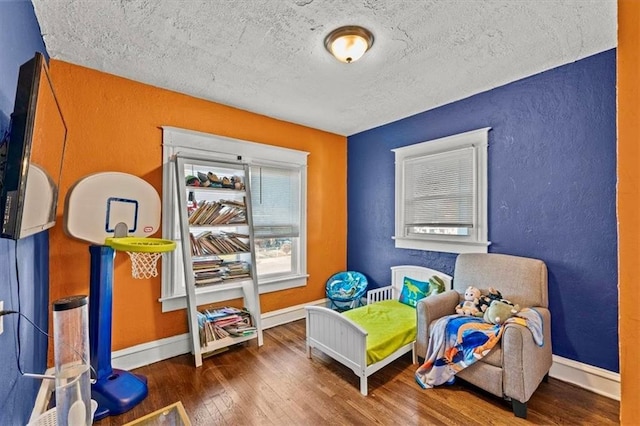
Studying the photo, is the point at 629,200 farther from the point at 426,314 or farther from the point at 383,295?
the point at 383,295

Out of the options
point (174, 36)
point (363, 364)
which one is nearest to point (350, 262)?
point (363, 364)

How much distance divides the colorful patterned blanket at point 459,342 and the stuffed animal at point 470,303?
4.8 inches

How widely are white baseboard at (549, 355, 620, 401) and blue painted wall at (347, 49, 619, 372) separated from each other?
46 mm

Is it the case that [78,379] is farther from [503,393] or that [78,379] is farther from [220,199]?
[503,393]

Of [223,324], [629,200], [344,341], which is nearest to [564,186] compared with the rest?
[344,341]

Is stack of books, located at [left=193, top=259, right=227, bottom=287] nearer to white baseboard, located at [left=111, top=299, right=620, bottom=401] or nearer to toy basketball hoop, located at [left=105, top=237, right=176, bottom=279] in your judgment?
toy basketball hoop, located at [left=105, top=237, right=176, bottom=279]

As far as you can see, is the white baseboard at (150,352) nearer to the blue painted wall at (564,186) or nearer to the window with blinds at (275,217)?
the window with blinds at (275,217)

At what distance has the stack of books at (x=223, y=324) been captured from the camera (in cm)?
273

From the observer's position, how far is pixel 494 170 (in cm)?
278

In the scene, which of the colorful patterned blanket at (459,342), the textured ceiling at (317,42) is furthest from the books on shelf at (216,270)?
the colorful patterned blanket at (459,342)

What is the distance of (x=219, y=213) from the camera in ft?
9.56

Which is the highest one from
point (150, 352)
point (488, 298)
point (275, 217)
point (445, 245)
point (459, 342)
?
point (275, 217)

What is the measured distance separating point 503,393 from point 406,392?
0.65 metres

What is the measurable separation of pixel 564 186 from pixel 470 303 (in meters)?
1.23
